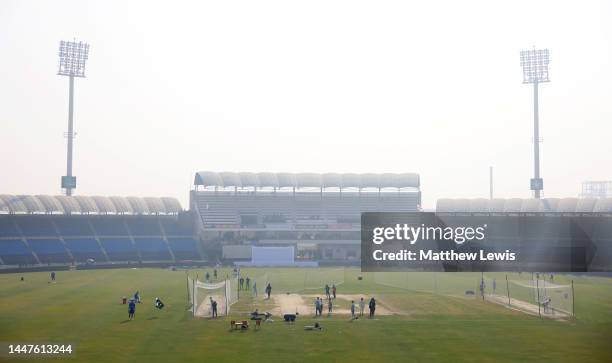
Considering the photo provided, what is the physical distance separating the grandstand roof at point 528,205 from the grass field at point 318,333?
80465 millimetres

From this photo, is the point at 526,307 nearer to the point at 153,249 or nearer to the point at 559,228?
the point at 559,228

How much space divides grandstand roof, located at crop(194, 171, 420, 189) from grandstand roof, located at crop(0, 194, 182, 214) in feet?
42.1

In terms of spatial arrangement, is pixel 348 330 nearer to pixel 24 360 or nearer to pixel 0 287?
pixel 24 360

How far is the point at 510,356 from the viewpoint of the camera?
3828cm

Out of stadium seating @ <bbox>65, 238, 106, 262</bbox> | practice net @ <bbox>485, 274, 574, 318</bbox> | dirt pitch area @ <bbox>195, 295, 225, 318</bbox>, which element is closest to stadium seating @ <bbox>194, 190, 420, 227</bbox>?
stadium seating @ <bbox>65, 238, 106, 262</bbox>

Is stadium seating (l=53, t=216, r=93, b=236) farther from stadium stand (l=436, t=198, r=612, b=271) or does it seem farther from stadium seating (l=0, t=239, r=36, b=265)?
stadium stand (l=436, t=198, r=612, b=271)

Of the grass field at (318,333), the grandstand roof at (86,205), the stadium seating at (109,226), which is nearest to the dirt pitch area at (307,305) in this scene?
the grass field at (318,333)

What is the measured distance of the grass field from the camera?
126ft

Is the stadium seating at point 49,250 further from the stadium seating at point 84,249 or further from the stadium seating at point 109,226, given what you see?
the stadium seating at point 109,226

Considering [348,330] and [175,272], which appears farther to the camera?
[175,272]

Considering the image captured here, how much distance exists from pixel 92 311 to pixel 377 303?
79.6 feet

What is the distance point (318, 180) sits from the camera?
160 meters

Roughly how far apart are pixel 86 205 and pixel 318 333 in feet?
338

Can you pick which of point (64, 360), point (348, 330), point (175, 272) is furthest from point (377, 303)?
point (175, 272)
